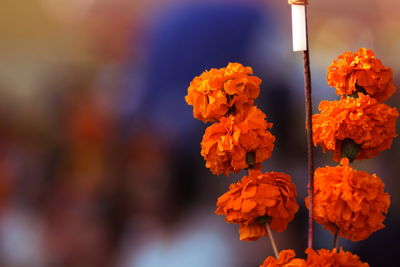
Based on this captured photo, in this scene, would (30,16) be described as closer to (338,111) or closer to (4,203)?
(4,203)

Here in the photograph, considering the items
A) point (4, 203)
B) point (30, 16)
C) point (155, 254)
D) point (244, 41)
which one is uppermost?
point (30, 16)

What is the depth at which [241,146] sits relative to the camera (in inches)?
33.9

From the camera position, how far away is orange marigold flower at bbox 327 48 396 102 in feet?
3.01

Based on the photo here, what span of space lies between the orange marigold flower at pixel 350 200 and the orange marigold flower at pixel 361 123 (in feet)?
0.25

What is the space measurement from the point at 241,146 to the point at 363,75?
253mm

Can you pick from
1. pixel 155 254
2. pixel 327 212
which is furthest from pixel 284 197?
pixel 155 254

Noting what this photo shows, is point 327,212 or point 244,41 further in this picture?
point 244,41

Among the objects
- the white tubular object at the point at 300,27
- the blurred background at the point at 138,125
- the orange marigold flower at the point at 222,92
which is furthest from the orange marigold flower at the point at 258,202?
the blurred background at the point at 138,125

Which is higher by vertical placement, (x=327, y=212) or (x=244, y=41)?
(x=244, y=41)

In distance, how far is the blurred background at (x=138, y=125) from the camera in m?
1.35

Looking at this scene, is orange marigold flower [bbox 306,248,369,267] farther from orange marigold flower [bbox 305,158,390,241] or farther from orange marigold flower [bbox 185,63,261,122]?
orange marigold flower [bbox 185,63,261,122]

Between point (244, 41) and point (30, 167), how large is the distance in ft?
2.10

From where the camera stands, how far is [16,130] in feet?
4.47

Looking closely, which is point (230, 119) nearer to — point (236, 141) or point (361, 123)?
point (236, 141)
